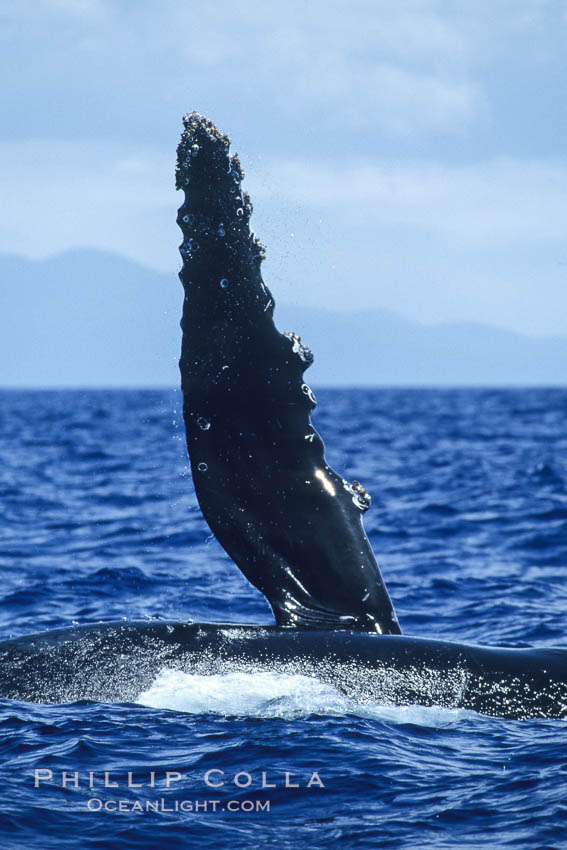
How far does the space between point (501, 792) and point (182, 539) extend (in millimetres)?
12916

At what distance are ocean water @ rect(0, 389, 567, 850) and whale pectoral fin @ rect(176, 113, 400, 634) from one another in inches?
32.7

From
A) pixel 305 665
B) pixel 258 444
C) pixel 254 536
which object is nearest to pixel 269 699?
pixel 305 665

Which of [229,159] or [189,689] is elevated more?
[229,159]

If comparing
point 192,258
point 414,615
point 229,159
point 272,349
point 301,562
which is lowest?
point 414,615

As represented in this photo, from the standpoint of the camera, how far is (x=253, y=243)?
349 inches

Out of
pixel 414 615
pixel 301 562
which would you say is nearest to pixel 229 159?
pixel 301 562

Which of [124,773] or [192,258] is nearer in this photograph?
[124,773]

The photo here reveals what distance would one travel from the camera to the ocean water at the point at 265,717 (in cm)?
677

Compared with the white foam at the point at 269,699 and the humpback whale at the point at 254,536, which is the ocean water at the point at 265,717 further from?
the humpback whale at the point at 254,536

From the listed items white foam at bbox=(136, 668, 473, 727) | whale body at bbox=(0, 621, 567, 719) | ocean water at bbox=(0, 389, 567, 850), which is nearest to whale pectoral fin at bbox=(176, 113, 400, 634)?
whale body at bbox=(0, 621, 567, 719)

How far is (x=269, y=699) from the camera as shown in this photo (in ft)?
27.5

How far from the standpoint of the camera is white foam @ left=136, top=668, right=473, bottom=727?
8383 mm

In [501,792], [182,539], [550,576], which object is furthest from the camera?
[182,539]

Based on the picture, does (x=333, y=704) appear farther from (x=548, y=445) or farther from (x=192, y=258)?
(x=548, y=445)
